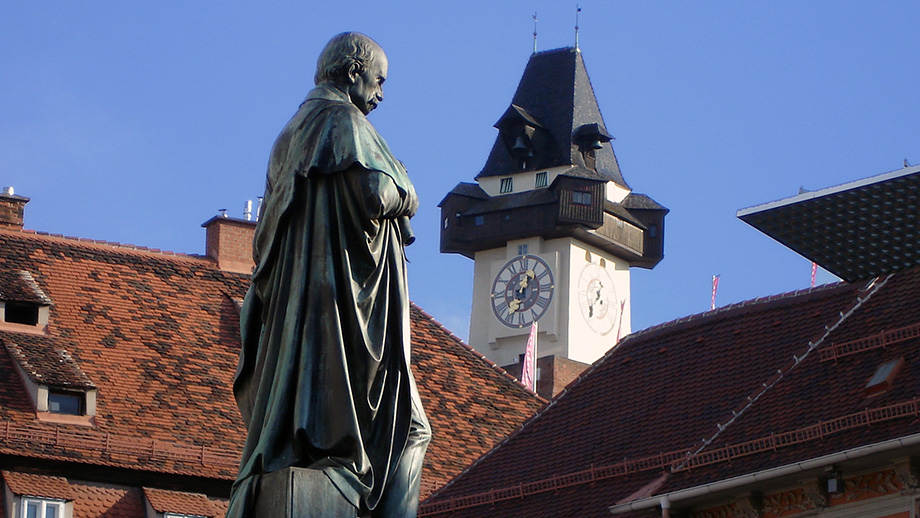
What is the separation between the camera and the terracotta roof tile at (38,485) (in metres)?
33.7

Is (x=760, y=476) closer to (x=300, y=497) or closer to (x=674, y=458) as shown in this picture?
(x=674, y=458)

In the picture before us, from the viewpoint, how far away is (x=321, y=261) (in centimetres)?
771

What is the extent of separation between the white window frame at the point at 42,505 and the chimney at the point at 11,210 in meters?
7.89

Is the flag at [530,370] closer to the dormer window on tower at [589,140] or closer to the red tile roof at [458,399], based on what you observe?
the red tile roof at [458,399]

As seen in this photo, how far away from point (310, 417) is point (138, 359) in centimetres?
A: 3024

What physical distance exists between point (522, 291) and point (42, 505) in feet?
270

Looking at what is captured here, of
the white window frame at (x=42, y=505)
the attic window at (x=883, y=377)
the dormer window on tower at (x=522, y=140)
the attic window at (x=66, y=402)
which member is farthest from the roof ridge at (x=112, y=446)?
the dormer window on tower at (x=522, y=140)

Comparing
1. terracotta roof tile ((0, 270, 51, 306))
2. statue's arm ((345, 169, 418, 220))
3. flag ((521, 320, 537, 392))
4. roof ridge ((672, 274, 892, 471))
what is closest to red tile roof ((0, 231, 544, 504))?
terracotta roof tile ((0, 270, 51, 306))

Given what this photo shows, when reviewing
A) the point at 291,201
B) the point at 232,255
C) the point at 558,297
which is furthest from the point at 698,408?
the point at 558,297

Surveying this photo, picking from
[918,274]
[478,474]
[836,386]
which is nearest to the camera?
[836,386]

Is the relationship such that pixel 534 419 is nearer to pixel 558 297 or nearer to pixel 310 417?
pixel 310 417

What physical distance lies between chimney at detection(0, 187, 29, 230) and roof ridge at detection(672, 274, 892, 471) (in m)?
15.7

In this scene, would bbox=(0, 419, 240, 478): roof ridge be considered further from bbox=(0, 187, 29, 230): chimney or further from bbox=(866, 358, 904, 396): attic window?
bbox=(866, 358, 904, 396): attic window

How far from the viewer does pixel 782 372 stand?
30078 millimetres
